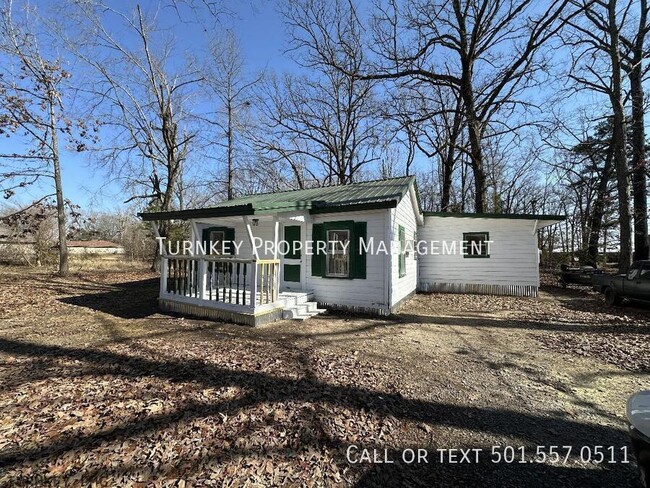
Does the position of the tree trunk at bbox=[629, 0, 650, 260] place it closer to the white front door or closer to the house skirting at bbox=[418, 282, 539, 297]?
the house skirting at bbox=[418, 282, 539, 297]

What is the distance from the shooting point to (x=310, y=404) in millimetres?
3432

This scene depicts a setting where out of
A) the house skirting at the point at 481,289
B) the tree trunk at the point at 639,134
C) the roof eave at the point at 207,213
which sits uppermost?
the tree trunk at the point at 639,134

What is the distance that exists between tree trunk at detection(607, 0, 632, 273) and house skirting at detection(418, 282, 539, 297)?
12.6ft

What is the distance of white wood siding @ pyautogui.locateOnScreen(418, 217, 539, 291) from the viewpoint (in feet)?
37.7

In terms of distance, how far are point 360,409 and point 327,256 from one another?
221 inches

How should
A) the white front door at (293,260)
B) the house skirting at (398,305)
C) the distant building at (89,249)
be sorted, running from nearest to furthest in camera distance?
the house skirting at (398,305), the white front door at (293,260), the distant building at (89,249)

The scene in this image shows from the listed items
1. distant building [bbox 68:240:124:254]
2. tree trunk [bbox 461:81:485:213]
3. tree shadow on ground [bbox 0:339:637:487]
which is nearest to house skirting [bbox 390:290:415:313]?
tree shadow on ground [bbox 0:339:637:487]

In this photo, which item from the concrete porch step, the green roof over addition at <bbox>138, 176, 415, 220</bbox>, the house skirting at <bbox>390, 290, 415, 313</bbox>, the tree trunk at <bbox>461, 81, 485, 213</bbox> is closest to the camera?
the green roof over addition at <bbox>138, 176, 415, 220</bbox>

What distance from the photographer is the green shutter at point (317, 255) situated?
8789mm

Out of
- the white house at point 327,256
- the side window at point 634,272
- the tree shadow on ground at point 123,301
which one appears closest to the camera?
the white house at point 327,256

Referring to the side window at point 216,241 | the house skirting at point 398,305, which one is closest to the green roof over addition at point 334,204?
the side window at point 216,241

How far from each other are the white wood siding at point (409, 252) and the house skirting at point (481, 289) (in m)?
0.96

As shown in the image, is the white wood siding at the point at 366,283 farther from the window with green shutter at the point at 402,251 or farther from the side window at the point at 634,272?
the side window at the point at 634,272

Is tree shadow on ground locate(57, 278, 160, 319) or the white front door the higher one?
the white front door
